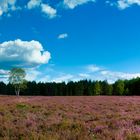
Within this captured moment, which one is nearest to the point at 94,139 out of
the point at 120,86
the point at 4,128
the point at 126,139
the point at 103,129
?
the point at 126,139

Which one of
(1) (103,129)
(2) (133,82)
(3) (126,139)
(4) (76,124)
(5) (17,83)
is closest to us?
(3) (126,139)

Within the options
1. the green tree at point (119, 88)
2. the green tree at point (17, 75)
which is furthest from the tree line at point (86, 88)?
the green tree at point (17, 75)

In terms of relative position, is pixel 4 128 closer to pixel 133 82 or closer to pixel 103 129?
pixel 103 129

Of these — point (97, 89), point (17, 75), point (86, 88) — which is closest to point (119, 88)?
point (97, 89)

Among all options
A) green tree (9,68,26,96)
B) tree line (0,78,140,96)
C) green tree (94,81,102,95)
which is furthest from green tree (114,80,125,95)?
green tree (9,68,26,96)

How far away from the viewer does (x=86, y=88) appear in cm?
14788

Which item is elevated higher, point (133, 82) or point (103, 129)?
point (133, 82)

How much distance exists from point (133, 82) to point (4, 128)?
13116cm

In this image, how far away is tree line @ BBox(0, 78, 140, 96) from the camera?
140750 millimetres

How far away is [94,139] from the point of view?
10906mm

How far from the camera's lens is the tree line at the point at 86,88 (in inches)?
5541

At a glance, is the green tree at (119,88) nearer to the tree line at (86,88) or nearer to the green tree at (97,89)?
the tree line at (86,88)

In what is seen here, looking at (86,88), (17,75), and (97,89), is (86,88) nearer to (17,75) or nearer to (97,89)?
(97,89)

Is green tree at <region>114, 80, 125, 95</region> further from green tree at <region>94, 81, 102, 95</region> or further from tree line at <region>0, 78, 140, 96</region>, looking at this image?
green tree at <region>94, 81, 102, 95</region>
